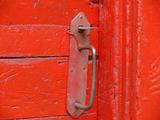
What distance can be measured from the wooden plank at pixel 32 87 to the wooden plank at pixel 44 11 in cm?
10

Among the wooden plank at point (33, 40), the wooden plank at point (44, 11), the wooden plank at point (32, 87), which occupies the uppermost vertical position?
the wooden plank at point (44, 11)

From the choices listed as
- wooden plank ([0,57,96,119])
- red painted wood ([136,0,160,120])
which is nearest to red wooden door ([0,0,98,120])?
wooden plank ([0,57,96,119])

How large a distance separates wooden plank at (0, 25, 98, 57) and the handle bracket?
0.08 feet

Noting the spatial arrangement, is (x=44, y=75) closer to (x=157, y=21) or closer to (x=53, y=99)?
(x=53, y=99)

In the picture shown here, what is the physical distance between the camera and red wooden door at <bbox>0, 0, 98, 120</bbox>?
1075 millimetres

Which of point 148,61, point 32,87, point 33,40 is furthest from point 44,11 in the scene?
point 148,61

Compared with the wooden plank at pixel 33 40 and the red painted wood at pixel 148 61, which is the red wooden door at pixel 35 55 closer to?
the wooden plank at pixel 33 40

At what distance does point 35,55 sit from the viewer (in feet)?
3.63

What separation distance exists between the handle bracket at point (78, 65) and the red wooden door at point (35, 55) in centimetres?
1

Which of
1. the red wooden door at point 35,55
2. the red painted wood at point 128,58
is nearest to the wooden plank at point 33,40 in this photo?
the red wooden door at point 35,55

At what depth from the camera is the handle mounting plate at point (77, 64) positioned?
1151 mm

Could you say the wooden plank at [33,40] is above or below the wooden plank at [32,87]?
above

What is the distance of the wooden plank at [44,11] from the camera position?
1.07 metres

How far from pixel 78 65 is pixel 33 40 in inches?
5.7
